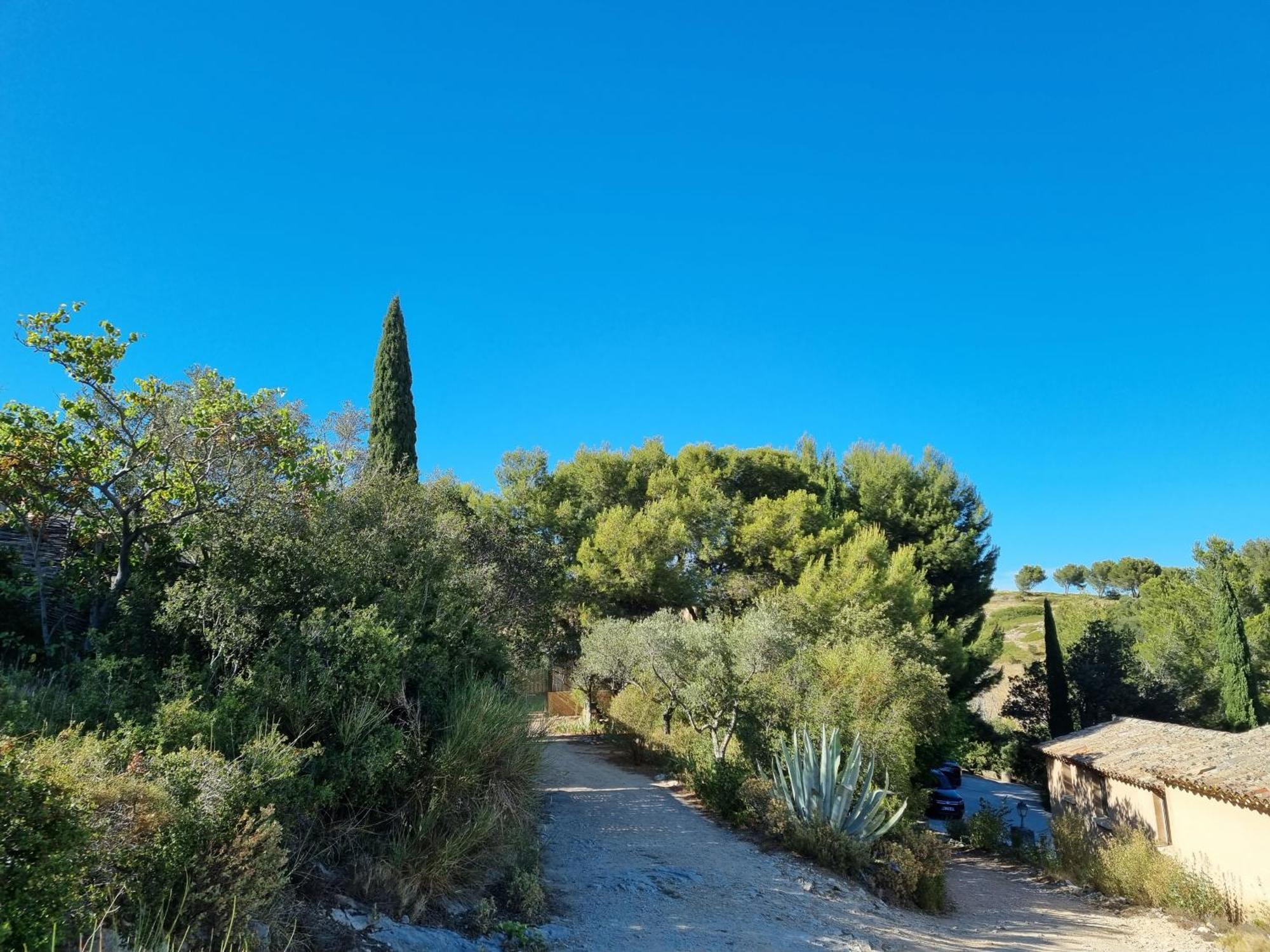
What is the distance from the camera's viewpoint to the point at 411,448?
2161cm

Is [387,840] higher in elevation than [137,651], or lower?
lower

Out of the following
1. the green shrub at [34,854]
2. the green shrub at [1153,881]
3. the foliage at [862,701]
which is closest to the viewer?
the green shrub at [34,854]

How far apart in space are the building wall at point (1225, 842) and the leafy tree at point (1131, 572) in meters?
57.6

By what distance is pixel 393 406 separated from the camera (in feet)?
69.6

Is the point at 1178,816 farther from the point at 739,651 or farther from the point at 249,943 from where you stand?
the point at 249,943

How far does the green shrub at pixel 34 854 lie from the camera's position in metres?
3.13

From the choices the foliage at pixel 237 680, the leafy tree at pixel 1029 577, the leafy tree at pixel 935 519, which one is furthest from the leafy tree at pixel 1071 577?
the foliage at pixel 237 680

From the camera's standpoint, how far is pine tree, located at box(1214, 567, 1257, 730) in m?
24.4

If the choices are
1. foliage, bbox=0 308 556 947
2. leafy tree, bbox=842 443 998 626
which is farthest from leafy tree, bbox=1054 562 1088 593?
foliage, bbox=0 308 556 947

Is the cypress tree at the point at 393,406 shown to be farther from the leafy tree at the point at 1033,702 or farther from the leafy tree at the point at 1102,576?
the leafy tree at the point at 1102,576

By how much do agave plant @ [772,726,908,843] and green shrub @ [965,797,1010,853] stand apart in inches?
308

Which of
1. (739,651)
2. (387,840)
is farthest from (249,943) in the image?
(739,651)

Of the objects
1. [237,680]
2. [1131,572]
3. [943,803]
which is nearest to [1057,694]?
[943,803]

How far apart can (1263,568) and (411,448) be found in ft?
140
